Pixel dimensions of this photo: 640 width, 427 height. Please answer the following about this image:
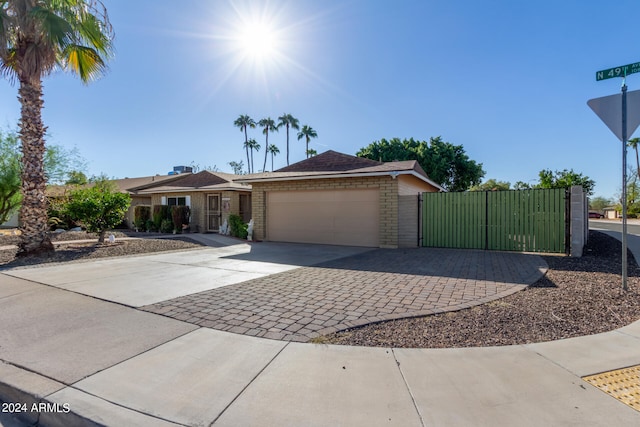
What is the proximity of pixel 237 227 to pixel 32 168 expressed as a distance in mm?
8213

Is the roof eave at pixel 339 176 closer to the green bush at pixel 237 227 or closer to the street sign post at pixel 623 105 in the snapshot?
the green bush at pixel 237 227

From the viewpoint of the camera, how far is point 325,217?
13.3 meters

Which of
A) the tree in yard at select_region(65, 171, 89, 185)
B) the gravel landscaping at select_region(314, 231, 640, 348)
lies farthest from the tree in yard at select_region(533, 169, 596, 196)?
the tree in yard at select_region(65, 171, 89, 185)

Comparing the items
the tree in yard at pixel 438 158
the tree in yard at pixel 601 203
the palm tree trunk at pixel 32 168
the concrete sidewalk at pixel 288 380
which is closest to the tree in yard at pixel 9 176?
the palm tree trunk at pixel 32 168

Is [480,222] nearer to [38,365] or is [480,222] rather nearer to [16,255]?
[38,365]

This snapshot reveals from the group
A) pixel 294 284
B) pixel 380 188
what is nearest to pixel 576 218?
pixel 380 188

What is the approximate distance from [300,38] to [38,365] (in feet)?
34.0

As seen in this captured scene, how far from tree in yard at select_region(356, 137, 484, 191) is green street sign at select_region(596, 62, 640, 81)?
83.4 ft

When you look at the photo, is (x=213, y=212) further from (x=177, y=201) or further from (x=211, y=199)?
(x=177, y=201)

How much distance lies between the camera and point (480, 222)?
1116cm

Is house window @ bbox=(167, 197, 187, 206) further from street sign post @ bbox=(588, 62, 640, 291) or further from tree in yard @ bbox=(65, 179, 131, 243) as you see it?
street sign post @ bbox=(588, 62, 640, 291)

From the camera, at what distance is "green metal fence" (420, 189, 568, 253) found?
1005 centimetres

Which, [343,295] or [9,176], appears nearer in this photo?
[343,295]

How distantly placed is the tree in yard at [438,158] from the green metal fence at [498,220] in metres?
19.7
